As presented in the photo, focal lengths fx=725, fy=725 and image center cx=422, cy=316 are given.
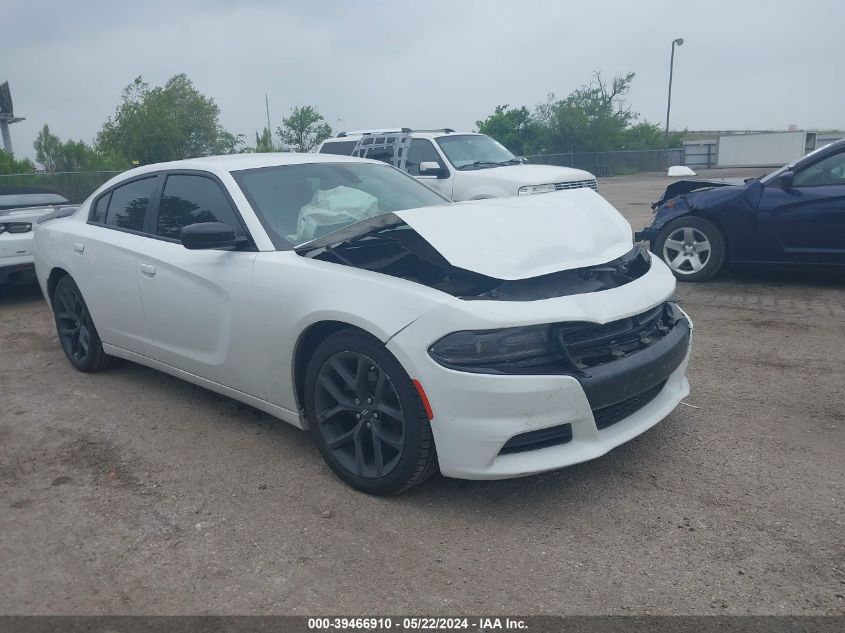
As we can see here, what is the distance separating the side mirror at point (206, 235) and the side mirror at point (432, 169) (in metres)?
7.49

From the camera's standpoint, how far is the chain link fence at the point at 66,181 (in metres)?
21.0

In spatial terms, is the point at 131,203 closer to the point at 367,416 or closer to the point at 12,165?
the point at 367,416

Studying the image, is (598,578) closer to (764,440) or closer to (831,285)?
(764,440)

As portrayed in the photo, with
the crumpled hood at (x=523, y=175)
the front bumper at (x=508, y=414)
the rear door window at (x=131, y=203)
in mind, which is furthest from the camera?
the crumpled hood at (x=523, y=175)

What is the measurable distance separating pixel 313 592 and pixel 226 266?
1910 mm

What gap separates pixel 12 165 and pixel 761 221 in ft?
74.8

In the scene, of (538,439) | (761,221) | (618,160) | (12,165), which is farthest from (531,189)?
(618,160)

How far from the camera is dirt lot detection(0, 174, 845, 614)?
104 inches

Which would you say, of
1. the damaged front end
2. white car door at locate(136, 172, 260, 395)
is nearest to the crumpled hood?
white car door at locate(136, 172, 260, 395)

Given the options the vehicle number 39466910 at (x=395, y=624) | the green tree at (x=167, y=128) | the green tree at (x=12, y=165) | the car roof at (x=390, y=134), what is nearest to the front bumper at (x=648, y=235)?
the car roof at (x=390, y=134)

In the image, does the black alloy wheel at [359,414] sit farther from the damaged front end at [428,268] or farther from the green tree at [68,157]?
the green tree at [68,157]

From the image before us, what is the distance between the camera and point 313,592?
269cm

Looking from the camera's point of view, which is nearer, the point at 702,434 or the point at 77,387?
the point at 702,434

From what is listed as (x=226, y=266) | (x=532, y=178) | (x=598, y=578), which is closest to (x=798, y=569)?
(x=598, y=578)
